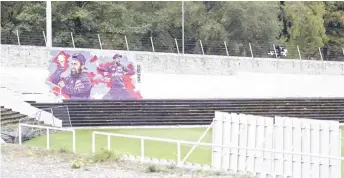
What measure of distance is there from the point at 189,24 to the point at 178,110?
1125cm

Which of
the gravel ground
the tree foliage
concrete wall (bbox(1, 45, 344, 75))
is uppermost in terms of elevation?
the tree foliage

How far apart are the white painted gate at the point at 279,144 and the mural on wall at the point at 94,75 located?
13192 mm

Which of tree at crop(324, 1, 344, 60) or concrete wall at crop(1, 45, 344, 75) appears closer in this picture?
concrete wall at crop(1, 45, 344, 75)

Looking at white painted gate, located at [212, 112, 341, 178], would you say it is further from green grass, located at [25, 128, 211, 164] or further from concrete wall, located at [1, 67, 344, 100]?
concrete wall, located at [1, 67, 344, 100]

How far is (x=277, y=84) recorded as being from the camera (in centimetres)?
2931

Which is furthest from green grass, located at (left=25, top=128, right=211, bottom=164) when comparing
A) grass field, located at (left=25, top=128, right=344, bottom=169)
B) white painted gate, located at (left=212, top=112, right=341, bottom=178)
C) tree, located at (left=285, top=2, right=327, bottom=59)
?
tree, located at (left=285, top=2, right=327, bottom=59)

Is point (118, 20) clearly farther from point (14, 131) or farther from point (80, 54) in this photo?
point (14, 131)

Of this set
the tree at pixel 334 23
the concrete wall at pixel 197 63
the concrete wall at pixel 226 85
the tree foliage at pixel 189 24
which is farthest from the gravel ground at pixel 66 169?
the tree at pixel 334 23

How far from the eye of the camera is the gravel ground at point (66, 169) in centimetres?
1002

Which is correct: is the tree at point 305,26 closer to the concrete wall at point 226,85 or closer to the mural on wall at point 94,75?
the concrete wall at point 226,85

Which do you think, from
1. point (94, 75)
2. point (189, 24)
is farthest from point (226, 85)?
point (189, 24)

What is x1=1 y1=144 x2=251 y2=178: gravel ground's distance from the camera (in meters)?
10.0

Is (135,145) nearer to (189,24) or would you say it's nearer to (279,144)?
(279,144)

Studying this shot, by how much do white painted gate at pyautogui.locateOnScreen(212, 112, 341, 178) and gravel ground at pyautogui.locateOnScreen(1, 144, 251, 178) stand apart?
251 cm
